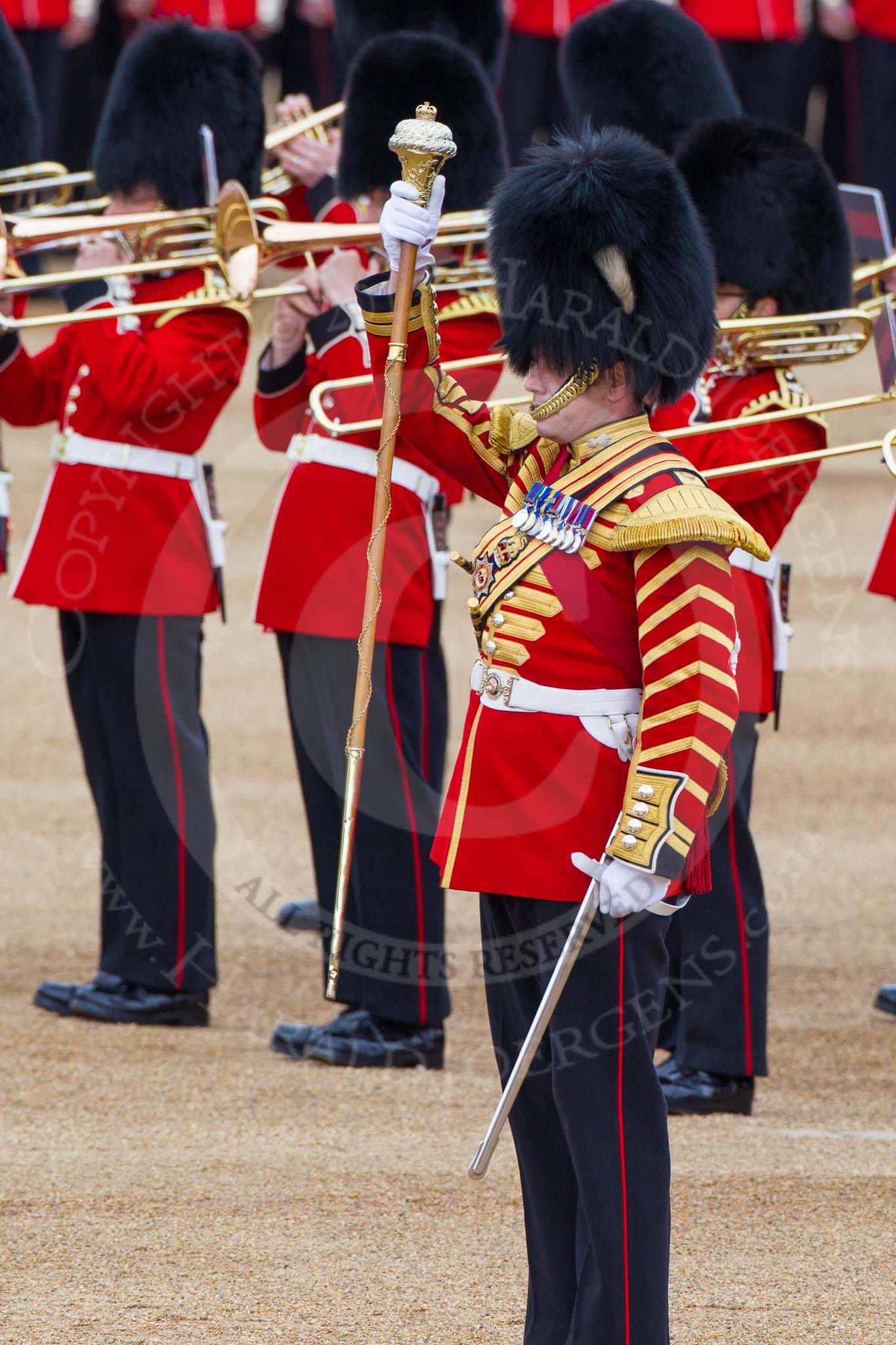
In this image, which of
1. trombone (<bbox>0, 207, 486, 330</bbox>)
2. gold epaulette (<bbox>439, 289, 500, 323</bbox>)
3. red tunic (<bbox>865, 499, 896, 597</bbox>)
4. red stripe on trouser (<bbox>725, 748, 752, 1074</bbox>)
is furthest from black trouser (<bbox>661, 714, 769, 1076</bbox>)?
trombone (<bbox>0, 207, 486, 330</bbox>)

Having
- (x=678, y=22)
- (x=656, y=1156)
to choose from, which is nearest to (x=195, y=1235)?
(x=656, y=1156)

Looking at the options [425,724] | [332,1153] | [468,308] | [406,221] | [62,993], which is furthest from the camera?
[62,993]

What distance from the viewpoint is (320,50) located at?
8242 mm

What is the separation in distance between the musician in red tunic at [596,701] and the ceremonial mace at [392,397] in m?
0.05

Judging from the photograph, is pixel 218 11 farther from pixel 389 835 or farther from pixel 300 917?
pixel 389 835

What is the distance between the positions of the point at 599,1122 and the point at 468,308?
1752 millimetres

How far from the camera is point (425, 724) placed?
366cm

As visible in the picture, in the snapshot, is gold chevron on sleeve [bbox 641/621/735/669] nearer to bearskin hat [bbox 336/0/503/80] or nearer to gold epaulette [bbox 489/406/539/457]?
gold epaulette [bbox 489/406/539/457]

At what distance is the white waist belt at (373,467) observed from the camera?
3572mm

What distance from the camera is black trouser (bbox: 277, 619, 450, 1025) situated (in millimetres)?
3564

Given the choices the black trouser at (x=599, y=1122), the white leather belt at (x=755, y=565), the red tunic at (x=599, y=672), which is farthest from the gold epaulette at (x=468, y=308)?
the black trouser at (x=599, y=1122)

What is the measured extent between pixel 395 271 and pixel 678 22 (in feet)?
7.28

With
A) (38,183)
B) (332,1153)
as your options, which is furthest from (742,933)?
(38,183)

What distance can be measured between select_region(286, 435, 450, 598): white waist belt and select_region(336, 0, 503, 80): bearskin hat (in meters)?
1.39
